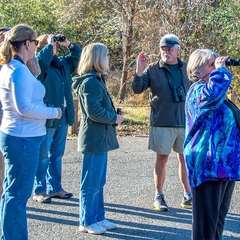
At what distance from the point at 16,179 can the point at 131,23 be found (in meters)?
9.98

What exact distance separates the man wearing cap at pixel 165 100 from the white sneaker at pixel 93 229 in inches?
37.8

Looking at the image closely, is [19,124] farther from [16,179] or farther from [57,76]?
[57,76]

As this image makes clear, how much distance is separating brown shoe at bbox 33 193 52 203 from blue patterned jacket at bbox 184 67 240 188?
2.45 m

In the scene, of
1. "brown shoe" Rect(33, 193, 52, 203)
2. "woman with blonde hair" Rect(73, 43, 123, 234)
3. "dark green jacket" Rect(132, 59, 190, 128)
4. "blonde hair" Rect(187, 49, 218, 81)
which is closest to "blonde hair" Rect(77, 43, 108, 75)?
"woman with blonde hair" Rect(73, 43, 123, 234)

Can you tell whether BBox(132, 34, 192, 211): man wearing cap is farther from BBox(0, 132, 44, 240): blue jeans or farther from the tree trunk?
the tree trunk

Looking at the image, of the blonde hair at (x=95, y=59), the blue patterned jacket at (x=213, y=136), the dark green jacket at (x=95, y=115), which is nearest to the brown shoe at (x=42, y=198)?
the dark green jacket at (x=95, y=115)

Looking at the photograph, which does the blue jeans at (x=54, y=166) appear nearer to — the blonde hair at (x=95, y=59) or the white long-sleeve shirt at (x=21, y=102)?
the blonde hair at (x=95, y=59)

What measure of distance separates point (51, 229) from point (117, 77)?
35.8 feet

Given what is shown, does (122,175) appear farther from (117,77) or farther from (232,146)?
(117,77)

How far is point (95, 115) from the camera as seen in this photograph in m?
4.50

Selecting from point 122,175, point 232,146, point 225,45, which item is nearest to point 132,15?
point 225,45

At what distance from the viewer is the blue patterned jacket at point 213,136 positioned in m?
3.51

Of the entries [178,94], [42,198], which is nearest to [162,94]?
[178,94]

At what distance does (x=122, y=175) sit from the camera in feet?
22.6
